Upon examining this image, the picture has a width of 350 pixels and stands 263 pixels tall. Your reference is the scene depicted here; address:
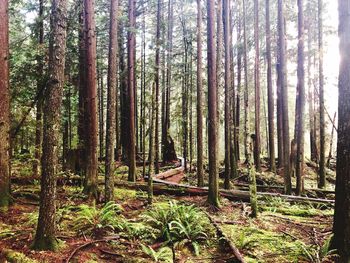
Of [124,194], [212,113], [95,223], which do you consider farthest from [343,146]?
[124,194]

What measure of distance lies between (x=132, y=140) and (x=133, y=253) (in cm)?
842

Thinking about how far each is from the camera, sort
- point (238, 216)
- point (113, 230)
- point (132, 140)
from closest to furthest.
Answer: point (113, 230) < point (238, 216) < point (132, 140)

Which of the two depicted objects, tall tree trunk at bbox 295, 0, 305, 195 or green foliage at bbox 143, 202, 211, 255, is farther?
tall tree trunk at bbox 295, 0, 305, 195

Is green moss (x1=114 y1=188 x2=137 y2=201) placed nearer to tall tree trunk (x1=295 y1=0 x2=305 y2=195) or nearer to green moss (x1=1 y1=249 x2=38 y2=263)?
green moss (x1=1 y1=249 x2=38 y2=263)

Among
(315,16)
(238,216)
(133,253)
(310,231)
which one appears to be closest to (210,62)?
(238,216)

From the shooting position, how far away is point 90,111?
1051 cm

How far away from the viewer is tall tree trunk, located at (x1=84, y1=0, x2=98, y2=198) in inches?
410

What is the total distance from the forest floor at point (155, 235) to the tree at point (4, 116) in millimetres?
568

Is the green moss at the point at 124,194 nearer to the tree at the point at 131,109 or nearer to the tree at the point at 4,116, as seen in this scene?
the tree at the point at 131,109

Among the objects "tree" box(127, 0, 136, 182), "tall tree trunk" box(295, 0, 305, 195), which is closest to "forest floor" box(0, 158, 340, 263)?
"tall tree trunk" box(295, 0, 305, 195)

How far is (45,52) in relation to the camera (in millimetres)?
12336

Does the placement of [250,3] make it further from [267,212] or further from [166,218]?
[166,218]

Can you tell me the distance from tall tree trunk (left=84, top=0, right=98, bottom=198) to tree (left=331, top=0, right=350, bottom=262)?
7.12m

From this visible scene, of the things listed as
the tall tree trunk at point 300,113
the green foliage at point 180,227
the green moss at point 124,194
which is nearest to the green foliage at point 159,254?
the green foliage at point 180,227
